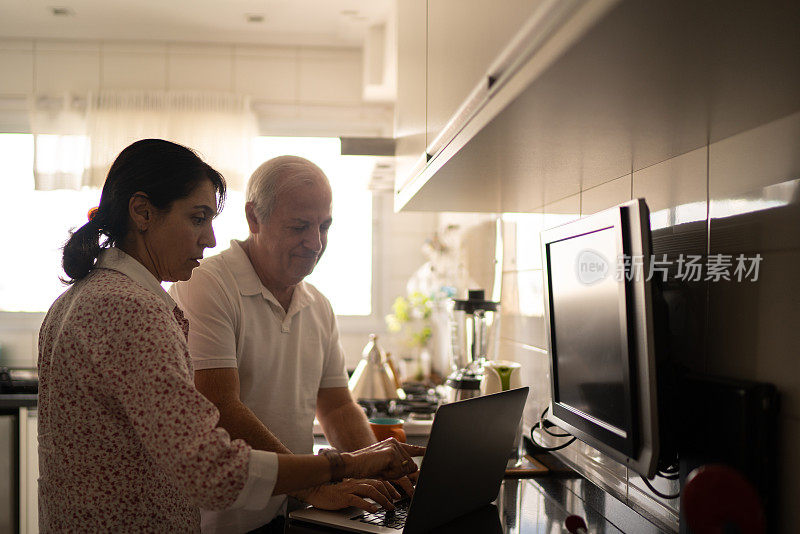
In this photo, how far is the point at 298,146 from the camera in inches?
161

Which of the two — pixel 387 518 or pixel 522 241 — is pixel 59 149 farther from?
pixel 387 518

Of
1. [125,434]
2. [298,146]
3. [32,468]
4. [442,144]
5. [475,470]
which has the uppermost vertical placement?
[298,146]

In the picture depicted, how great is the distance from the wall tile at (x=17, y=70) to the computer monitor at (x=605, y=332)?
3.58 metres

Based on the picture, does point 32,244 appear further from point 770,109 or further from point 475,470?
point 770,109

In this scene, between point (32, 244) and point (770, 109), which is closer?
point (770, 109)

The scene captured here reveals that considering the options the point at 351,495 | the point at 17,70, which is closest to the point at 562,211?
the point at 351,495

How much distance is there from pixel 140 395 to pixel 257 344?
597 mm

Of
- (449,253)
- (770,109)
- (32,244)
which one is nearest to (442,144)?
(770,109)

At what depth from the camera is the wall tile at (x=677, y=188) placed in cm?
105

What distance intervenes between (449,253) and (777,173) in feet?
7.65

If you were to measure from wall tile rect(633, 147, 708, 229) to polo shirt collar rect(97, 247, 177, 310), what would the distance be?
0.86m

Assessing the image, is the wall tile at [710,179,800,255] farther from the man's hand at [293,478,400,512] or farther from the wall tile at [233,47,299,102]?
the wall tile at [233,47,299,102]

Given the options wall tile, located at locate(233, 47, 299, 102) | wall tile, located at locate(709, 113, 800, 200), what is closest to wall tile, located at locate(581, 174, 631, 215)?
wall tile, located at locate(709, 113, 800, 200)

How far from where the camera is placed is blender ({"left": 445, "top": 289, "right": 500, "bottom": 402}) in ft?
6.68
